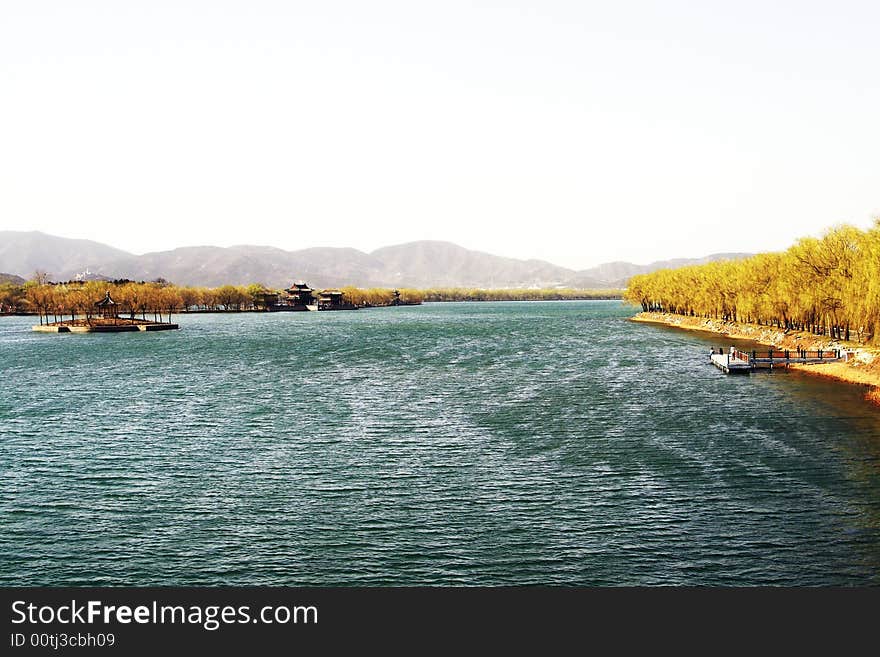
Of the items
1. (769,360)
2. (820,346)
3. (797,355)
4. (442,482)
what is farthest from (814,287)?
(442,482)

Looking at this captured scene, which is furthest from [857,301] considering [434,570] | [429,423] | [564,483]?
[434,570]

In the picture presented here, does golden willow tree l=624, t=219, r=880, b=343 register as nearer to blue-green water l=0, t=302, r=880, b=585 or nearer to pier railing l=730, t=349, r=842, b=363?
pier railing l=730, t=349, r=842, b=363

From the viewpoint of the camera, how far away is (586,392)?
67812mm

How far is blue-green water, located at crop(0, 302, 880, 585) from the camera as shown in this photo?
26.6m

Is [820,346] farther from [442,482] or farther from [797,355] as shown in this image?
[442,482]

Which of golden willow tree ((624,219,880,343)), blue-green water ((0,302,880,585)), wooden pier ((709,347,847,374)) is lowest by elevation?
blue-green water ((0,302,880,585))

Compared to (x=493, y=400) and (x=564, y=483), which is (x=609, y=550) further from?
(x=493, y=400)

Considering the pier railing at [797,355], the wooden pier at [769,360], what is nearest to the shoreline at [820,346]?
the wooden pier at [769,360]

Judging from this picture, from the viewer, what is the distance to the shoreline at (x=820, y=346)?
232ft

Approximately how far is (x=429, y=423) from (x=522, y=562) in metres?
26.8

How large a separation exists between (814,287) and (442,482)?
225ft

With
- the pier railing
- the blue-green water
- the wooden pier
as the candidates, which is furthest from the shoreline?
the blue-green water

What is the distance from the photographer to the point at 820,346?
90688 mm

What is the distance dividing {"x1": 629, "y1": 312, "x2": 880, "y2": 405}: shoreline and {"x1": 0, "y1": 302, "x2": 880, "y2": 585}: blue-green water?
309 centimetres
